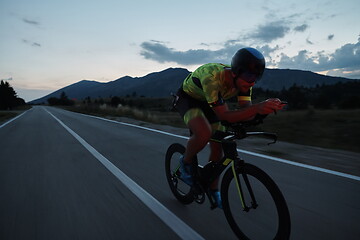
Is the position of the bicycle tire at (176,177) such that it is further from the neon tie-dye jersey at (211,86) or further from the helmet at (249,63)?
the helmet at (249,63)

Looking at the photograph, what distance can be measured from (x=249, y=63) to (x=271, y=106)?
0.48m

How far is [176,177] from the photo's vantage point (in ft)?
11.0

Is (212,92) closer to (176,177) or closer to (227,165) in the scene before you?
(227,165)

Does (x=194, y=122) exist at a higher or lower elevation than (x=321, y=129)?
higher

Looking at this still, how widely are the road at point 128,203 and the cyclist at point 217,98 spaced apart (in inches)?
19.1

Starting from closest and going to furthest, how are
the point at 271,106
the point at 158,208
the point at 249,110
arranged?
the point at 271,106, the point at 249,110, the point at 158,208

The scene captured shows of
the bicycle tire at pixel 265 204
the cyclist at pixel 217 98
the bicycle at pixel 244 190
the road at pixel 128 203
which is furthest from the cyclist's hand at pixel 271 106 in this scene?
the road at pixel 128 203

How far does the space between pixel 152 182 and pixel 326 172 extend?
2773mm

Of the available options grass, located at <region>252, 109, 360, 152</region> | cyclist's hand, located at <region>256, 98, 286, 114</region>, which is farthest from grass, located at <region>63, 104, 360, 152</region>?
cyclist's hand, located at <region>256, 98, 286, 114</region>

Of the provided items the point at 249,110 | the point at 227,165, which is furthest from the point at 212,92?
the point at 227,165

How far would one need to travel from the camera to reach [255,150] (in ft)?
19.7

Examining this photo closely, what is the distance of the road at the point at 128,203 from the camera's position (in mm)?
2490

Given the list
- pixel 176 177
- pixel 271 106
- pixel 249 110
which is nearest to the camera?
pixel 271 106

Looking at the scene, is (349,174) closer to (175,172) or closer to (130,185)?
(175,172)
